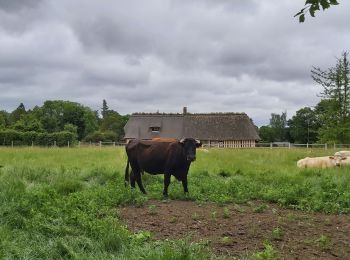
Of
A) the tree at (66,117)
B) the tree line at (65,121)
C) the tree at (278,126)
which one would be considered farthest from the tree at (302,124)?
the tree at (66,117)

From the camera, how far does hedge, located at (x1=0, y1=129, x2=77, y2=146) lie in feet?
173

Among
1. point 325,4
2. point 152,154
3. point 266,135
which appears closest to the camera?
point 325,4

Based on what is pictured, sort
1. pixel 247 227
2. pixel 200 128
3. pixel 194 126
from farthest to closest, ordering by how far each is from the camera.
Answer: pixel 194 126 → pixel 200 128 → pixel 247 227

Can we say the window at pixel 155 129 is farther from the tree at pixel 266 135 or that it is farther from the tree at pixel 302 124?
the tree at pixel 266 135

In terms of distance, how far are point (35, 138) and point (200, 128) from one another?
22.4 meters

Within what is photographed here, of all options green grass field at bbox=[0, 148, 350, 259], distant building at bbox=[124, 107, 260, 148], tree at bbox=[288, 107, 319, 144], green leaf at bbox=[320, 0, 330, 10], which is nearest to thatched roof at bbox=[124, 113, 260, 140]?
distant building at bbox=[124, 107, 260, 148]

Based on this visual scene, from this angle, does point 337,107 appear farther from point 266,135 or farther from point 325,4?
point 266,135

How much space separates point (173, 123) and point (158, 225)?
5596 cm

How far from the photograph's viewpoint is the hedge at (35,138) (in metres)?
52.6

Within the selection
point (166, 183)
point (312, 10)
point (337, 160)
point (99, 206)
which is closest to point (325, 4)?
point (312, 10)

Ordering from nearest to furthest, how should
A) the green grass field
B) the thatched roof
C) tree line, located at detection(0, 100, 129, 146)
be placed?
the green grass field
the thatched roof
tree line, located at detection(0, 100, 129, 146)

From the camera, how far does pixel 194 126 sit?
6272 centimetres

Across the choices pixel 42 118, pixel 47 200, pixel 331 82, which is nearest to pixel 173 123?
pixel 331 82

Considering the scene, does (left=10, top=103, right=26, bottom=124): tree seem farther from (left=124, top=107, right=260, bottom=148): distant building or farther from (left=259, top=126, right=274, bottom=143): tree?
(left=259, top=126, right=274, bottom=143): tree
